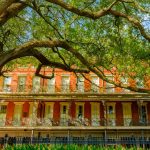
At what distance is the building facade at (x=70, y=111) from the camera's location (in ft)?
95.3

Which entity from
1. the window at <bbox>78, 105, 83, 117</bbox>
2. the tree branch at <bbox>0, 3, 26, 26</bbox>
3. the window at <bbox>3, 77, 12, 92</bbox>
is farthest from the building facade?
the tree branch at <bbox>0, 3, 26, 26</bbox>

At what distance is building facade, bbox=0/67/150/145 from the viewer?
29062mm

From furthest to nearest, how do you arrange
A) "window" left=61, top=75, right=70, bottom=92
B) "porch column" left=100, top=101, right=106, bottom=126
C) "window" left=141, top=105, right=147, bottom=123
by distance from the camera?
"window" left=61, top=75, right=70, bottom=92 < "window" left=141, top=105, right=147, bottom=123 < "porch column" left=100, top=101, right=106, bottom=126

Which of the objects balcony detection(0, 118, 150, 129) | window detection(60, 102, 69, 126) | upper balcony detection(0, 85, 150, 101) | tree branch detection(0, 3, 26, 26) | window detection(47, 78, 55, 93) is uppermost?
window detection(47, 78, 55, 93)

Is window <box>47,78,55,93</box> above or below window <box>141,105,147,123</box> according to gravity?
above

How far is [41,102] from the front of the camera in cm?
3148

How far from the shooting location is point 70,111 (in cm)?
3138

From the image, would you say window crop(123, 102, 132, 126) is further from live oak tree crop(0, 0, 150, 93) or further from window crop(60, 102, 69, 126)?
live oak tree crop(0, 0, 150, 93)

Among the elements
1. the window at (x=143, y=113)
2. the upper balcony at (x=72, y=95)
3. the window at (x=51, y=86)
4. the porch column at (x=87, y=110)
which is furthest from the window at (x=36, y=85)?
the window at (x=143, y=113)

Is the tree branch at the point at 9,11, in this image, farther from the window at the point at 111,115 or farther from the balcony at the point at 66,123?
the window at the point at 111,115

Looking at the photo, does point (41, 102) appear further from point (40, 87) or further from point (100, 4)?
point (100, 4)


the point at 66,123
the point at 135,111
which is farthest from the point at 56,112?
the point at 135,111

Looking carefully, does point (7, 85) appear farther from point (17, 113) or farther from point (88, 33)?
point (88, 33)

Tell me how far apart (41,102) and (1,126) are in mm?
4564
